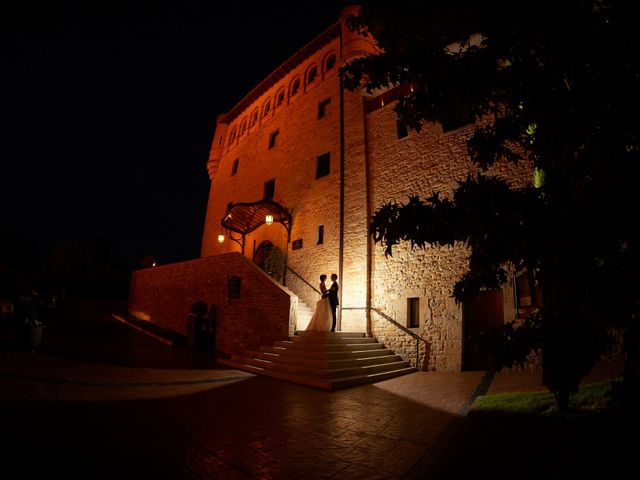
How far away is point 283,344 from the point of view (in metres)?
9.17

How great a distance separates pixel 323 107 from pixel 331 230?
20.5 ft

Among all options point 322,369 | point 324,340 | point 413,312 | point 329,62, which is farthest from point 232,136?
→ point 322,369

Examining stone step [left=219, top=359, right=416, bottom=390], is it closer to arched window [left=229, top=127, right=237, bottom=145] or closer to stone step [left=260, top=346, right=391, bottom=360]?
stone step [left=260, top=346, right=391, bottom=360]

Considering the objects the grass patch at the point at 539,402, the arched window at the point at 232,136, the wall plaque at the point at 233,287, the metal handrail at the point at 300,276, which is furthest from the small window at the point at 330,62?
the grass patch at the point at 539,402

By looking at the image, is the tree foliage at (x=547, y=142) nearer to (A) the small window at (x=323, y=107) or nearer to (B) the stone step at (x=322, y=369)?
(B) the stone step at (x=322, y=369)

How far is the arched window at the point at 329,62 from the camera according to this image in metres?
15.3

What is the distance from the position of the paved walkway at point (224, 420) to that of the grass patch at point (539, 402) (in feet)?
1.73

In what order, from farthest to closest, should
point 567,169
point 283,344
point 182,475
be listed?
point 283,344, point 567,169, point 182,475

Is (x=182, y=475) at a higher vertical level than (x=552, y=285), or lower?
lower

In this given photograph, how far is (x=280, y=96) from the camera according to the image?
712 inches

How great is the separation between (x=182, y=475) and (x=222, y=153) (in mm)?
20953

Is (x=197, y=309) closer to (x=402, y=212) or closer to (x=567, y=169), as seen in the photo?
(x=402, y=212)

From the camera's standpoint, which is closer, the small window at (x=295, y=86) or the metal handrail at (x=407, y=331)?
the metal handrail at (x=407, y=331)

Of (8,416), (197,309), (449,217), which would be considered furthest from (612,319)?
(197,309)
